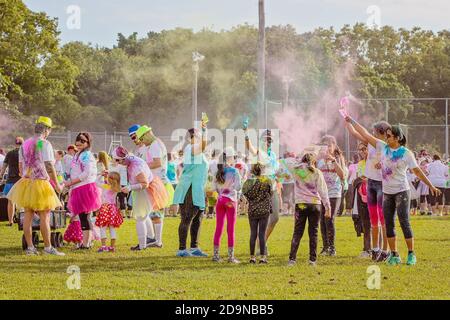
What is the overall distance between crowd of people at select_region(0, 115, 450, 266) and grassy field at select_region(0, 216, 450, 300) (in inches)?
14.7

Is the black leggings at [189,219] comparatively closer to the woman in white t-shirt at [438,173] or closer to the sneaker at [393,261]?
the sneaker at [393,261]

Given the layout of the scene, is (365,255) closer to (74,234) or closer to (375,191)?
(375,191)

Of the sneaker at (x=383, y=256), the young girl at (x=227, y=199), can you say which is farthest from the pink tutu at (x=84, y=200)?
the sneaker at (x=383, y=256)

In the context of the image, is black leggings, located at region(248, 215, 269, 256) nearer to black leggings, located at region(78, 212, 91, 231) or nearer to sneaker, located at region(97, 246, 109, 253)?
sneaker, located at region(97, 246, 109, 253)

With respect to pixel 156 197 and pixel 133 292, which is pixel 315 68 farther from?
pixel 133 292

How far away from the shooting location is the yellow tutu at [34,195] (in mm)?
13672

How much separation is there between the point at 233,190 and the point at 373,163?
2090 mm

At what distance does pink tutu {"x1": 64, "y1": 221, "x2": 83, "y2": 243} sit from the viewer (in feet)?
49.8

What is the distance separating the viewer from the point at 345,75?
61.6 meters

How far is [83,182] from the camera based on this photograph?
48.1 ft

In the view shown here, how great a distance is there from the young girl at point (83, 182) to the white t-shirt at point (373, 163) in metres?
4.54

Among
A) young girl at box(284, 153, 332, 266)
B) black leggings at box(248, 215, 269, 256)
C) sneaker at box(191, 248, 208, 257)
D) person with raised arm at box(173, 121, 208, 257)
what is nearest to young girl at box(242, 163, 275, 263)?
black leggings at box(248, 215, 269, 256)

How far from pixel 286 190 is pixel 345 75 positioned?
110 ft
